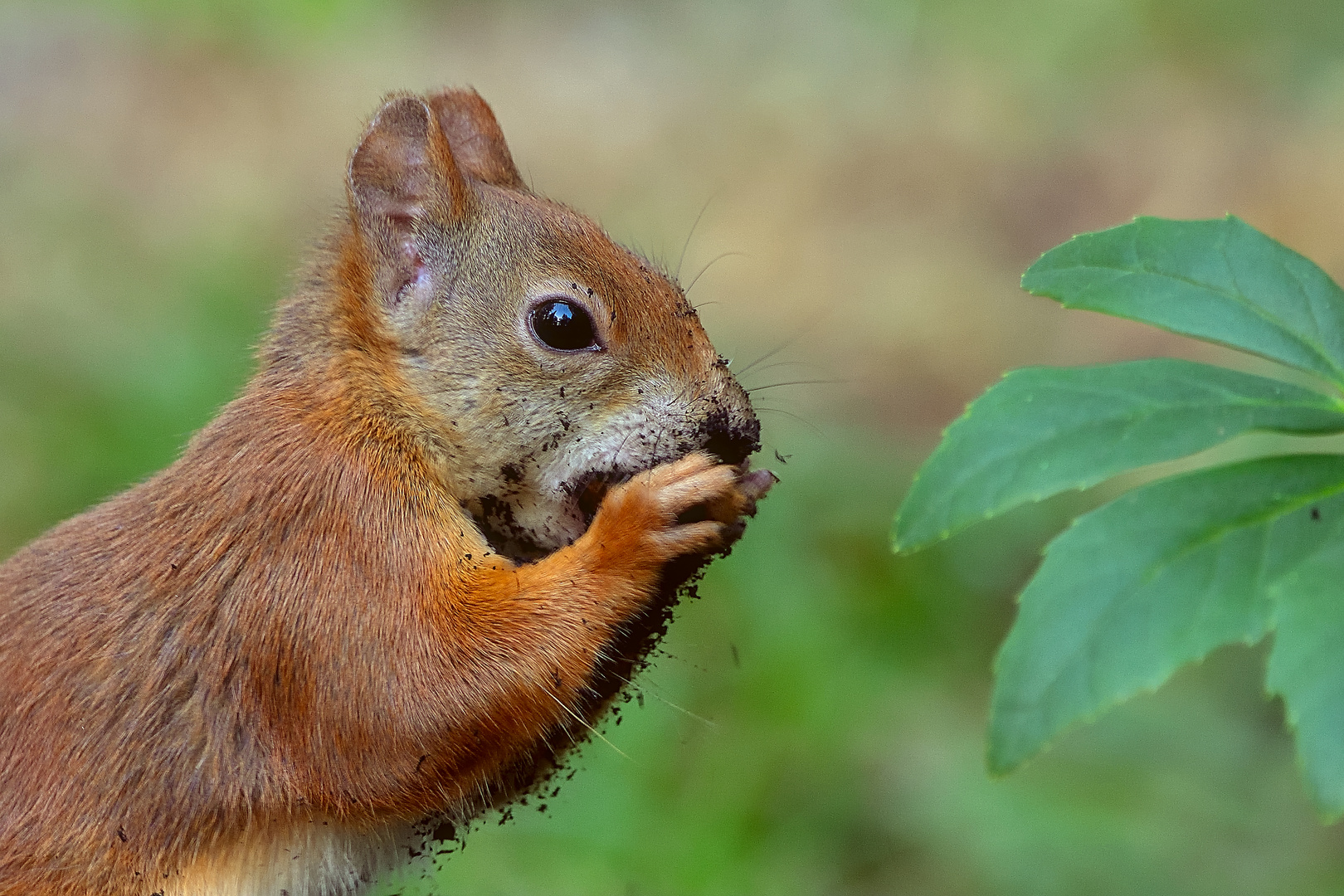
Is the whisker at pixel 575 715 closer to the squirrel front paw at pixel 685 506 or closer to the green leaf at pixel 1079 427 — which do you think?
the squirrel front paw at pixel 685 506

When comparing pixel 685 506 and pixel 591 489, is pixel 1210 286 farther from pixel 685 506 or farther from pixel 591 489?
pixel 591 489

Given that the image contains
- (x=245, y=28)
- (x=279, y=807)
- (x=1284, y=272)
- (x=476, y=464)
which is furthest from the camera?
(x=245, y=28)

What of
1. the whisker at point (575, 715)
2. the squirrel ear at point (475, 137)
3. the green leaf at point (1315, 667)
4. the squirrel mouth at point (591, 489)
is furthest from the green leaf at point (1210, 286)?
the squirrel ear at point (475, 137)

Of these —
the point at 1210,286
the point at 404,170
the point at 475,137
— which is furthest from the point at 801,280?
the point at 1210,286

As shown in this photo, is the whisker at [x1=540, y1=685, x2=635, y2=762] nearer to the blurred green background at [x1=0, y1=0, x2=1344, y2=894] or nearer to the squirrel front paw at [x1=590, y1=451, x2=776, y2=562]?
the blurred green background at [x1=0, y1=0, x2=1344, y2=894]

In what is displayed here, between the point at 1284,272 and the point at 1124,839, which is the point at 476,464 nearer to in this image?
the point at 1284,272

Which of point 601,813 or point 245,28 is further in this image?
point 245,28

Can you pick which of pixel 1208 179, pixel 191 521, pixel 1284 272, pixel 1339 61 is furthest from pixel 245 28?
pixel 1284 272
